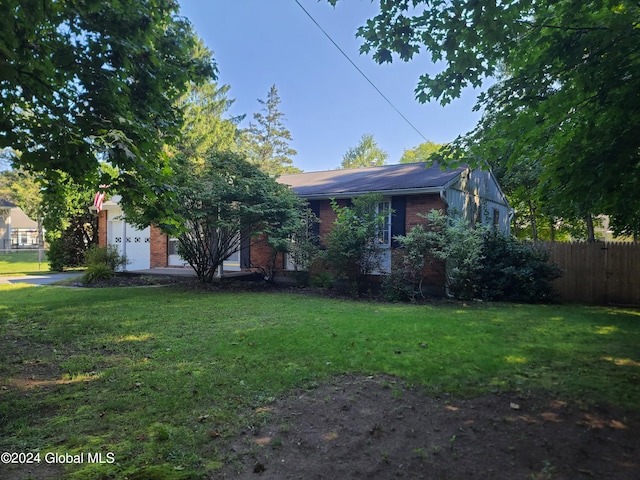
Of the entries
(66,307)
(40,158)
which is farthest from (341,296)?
(40,158)

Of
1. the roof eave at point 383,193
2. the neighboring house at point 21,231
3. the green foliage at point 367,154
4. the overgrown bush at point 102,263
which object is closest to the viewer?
the roof eave at point 383,193

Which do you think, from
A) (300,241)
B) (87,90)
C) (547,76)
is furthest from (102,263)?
(547,76)

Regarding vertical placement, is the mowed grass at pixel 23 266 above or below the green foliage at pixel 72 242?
below

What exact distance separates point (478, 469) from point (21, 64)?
5.58 metres

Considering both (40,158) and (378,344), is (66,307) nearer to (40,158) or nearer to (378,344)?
(40,158)

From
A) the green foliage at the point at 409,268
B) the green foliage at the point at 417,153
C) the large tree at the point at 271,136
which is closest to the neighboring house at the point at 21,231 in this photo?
the large tree at the point at 271,136

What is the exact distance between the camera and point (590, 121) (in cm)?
510

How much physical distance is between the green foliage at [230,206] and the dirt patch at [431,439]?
26.1ft

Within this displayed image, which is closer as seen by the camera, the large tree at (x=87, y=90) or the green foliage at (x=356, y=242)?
the large tree at (x=87, y=90)

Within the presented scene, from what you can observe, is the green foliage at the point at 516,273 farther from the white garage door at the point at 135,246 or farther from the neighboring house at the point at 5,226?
the neighboring house at the point at 5,226

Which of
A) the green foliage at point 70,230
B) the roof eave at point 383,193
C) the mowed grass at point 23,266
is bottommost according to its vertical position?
the mowed grass at point 23,266

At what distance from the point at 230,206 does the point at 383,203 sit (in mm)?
4970

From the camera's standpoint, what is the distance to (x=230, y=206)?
442 inches

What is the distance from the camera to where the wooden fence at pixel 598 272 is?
10742 mm
